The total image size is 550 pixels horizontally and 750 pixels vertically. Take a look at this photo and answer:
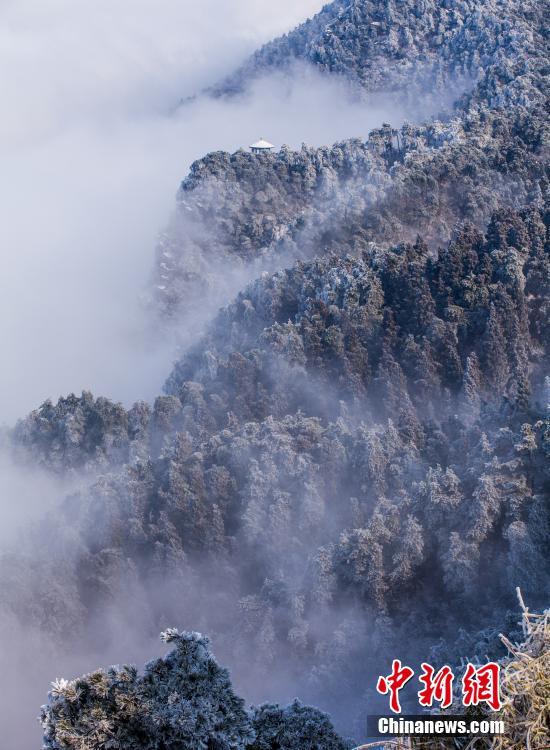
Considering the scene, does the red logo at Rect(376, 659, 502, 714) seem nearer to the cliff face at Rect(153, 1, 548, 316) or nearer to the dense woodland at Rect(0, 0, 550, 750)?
the dense woodland at Rect(0, 0, 550, 750)

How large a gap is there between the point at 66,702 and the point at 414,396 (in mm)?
15593

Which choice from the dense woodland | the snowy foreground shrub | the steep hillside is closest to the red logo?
the snowy foreground shrub

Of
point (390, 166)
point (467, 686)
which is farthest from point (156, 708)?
point (390, 166)

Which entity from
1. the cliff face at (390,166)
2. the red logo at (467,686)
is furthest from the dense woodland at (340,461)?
the red logo at (467,686)

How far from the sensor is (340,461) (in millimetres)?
20422

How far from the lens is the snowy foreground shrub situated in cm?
891

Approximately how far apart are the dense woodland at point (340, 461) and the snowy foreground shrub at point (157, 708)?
0.15ft

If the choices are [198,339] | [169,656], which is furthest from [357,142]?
[169,656]

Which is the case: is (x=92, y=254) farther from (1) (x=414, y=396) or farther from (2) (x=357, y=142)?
(1) (x=414, y=396)

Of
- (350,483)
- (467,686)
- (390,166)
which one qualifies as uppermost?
(390,166)

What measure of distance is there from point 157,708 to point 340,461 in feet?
38.6

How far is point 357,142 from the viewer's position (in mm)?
43219

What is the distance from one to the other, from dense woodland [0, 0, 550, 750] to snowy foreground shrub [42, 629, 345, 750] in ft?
0.15

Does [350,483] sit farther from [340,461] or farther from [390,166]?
[390,166]
